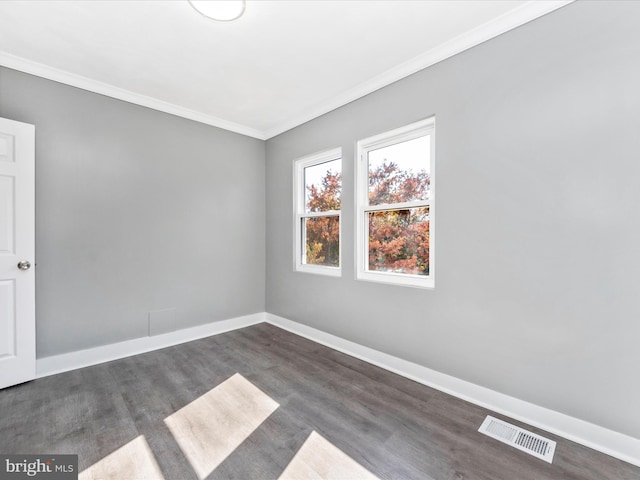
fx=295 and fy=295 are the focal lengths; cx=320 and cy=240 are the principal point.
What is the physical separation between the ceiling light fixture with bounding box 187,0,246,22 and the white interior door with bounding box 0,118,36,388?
180 centimetres

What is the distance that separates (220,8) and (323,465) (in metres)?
2.83

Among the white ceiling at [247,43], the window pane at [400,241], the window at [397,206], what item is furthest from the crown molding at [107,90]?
the window pane at [400,241]

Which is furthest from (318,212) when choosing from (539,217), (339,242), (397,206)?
(539,217)

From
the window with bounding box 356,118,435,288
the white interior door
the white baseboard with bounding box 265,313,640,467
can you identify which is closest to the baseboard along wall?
the white baseboard with bounding box 265,313,640,467

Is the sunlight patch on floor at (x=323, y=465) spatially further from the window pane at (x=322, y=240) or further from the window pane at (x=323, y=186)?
the window pane at (x=323, y=186)

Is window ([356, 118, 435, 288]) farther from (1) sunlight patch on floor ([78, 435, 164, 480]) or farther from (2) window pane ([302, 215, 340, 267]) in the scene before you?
(1) sunlight patch on floor ([78, 435, 164, 480])

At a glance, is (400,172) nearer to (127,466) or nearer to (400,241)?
(400,241)

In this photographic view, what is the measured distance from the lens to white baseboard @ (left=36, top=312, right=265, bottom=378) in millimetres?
2648

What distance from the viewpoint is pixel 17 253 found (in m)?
2.40

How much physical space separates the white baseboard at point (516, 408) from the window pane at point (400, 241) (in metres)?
0.83

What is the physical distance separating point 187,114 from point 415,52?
256cm

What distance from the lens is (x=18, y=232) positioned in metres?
2.40

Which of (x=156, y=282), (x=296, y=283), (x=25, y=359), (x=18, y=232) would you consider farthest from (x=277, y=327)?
(x=18, y=232)

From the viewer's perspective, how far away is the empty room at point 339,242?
169cm
